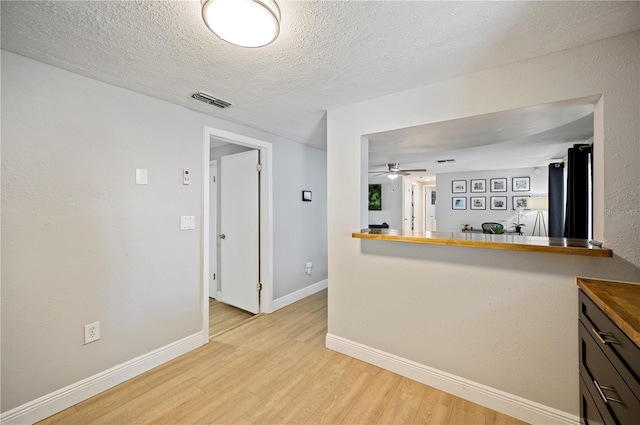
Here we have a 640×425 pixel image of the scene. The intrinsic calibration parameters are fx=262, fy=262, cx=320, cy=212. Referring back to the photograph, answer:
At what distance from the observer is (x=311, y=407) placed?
1729mm

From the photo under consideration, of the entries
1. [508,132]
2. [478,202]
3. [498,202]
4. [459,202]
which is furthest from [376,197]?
[508,132]

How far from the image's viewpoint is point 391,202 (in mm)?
7598

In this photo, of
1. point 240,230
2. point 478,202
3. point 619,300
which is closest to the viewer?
point 619,300

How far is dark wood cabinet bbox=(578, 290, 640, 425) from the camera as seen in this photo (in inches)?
34.4

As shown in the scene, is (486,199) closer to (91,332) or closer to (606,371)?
(606,371)

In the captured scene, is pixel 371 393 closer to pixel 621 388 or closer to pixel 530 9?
pixel 621 388

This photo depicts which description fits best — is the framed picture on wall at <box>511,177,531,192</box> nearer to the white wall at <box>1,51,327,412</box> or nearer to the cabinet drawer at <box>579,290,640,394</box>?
the cabinet drawer at <box>579,290,640,394</box>

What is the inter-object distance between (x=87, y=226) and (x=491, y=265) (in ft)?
9.14

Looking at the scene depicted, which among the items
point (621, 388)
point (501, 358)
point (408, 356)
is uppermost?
point (621, 388)

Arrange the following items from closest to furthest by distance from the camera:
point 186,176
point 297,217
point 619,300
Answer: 1. point 619,300
2. point 186,176
3. point 297,217

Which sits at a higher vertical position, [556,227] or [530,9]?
[530,9]

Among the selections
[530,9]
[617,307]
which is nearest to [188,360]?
[617,307]

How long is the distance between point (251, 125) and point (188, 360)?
2.37 m

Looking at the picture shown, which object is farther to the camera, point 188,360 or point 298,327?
point 298,327
